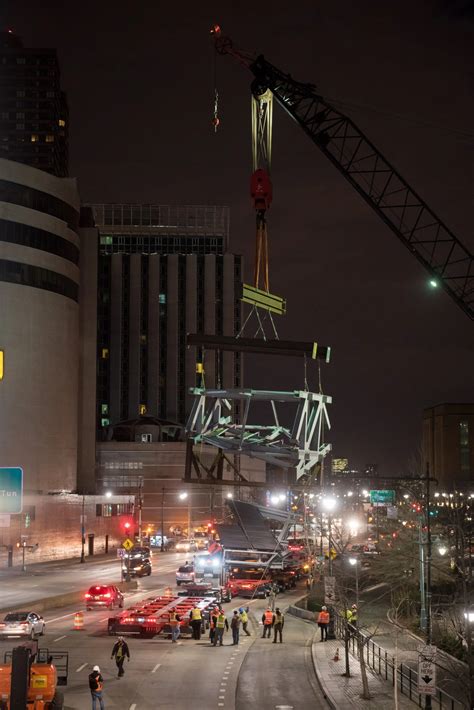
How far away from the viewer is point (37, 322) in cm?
10006

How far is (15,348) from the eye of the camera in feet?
323

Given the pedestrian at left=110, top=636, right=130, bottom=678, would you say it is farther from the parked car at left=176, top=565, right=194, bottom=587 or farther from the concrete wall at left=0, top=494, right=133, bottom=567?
the concrete wall at left=0, top=494, right=133, bottom=567

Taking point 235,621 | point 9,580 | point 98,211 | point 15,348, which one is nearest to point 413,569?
point 235,621

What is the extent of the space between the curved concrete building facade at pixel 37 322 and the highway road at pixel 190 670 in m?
46.7

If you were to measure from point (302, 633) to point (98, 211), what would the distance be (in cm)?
14981

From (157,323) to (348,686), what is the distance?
462 feet

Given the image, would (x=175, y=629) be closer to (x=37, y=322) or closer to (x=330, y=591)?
(x=330, y=591)

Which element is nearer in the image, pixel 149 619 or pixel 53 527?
pixel 149 619

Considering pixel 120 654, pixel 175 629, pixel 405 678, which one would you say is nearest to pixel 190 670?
pixel 120 654

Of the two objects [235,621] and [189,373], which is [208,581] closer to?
[235,621]

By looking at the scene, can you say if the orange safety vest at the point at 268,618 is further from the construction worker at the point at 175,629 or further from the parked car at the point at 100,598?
the parked car at the point at 100,598

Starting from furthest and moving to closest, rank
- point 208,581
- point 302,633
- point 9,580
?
1. point 9,580
2. point 208,581
3. point 302,633

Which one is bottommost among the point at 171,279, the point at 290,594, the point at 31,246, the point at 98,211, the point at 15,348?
the point at 290,594

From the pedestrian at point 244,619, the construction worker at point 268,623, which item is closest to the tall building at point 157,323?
the pedestrian at point 244,619
